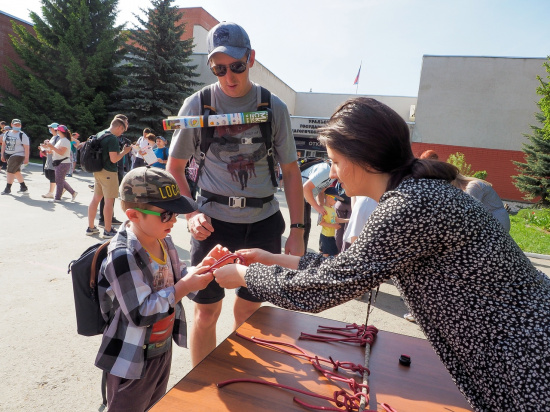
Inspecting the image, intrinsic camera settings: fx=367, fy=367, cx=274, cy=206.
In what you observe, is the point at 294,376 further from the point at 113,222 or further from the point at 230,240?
the point at 113,222

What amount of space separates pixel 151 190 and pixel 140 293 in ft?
1.50

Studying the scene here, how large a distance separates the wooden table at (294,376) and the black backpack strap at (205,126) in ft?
3.55

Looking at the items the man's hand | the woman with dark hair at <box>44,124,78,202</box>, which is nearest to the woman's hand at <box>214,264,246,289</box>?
the man's hand

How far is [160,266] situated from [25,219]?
5.96 m

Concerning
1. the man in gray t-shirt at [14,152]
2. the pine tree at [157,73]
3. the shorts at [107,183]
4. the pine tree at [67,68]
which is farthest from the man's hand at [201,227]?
the pine tree at [67,68]

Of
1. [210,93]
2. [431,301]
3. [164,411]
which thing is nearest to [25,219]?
[210,93]

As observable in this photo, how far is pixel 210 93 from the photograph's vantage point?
2311 millimetres

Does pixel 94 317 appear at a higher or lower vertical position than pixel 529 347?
lower

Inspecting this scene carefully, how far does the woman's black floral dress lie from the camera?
105cm

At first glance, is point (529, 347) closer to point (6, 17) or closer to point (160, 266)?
point (160, 266)

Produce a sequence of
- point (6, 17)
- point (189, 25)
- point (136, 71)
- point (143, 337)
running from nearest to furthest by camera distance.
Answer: point (143, 337) < point (136, 71) < point (6, 17) < point (189, 25)

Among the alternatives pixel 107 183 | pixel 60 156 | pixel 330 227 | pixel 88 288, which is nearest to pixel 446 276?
pixel 88 288

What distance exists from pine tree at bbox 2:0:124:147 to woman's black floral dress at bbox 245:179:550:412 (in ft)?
75.3

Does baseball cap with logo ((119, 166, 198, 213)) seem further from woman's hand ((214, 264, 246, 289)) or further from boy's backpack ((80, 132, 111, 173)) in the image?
boy's backpack ((80, 132, 111, 173))
